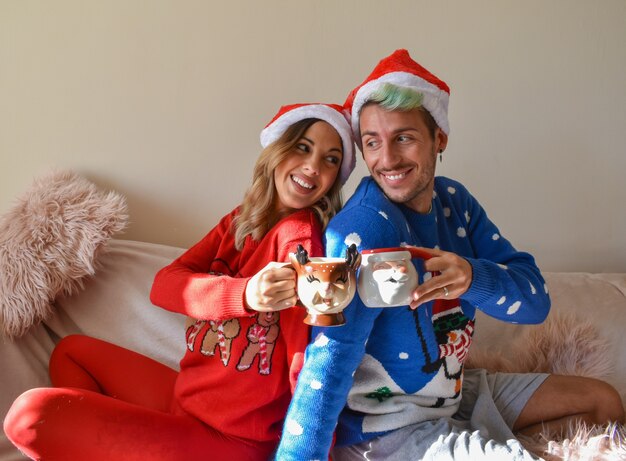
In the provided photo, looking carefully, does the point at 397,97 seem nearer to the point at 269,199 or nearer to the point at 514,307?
the point at 269,199

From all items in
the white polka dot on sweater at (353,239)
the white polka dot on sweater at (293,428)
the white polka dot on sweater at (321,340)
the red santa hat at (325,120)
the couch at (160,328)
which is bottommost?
the couch at (160,328)

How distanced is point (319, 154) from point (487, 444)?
63 cm

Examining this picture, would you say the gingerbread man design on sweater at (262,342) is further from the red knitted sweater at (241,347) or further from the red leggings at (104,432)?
the red leggings at (104,432)

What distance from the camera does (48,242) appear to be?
4.96 ft

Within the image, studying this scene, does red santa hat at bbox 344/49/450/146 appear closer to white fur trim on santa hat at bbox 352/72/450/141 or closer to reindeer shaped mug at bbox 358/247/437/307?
white fur trim on santa hat at bbox 352/72/450/141

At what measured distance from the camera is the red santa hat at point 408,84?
1.14 metres

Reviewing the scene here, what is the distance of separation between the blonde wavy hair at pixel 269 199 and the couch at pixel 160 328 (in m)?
0.44

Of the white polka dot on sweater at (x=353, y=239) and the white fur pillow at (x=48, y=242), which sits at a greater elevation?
the white polka dot on sweater at (x=353, y=239)

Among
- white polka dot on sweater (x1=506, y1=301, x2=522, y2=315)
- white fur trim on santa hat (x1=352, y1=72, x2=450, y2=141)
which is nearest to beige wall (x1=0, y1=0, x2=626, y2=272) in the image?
white fur trim on santa hat (x1=352, y1=72, x2=450, y2=141)

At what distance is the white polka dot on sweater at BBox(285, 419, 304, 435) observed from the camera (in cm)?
98

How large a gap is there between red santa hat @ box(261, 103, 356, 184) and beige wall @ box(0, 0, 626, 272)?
0.54 metres

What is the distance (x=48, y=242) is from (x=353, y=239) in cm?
89

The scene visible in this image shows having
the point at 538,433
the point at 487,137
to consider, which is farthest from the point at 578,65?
the point at 538,433

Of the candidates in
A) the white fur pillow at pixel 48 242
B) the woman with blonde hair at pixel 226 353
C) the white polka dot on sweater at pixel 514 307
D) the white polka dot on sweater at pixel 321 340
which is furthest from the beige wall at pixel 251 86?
the white polka dot on sweater at pixel 321 340
